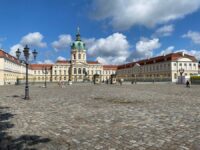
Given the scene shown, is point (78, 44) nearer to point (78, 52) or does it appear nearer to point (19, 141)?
point (78, 52)

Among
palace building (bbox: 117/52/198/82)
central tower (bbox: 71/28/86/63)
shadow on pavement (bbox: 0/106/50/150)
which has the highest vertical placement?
central tower (bbox: 71/28/86/63)

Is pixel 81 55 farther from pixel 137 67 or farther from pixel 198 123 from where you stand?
pixel 198 123

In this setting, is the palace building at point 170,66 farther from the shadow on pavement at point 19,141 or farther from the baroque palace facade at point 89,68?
the shadow on pavement at point 19,141

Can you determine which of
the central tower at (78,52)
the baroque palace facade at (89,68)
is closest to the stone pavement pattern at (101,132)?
the baroque palace facade at (89,68)

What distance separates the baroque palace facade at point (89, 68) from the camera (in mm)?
93400

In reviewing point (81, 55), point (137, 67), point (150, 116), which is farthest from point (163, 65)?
point (150, 116)

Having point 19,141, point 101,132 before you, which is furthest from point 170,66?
point 19,141

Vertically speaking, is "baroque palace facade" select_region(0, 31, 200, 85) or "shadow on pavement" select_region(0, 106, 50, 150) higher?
"baroque palace facade" select_region(0, 31, 200, 85)

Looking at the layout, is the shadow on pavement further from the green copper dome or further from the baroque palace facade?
the green copper dome

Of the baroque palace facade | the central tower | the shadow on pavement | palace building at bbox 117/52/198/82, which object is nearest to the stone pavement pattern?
the shadow on pavement

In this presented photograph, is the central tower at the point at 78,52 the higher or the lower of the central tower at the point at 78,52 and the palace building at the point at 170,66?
the higher

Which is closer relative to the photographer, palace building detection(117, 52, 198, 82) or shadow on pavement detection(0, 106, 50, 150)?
shadow on pavement detection(0, 106, 50, 150)

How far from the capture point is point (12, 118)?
361 inches

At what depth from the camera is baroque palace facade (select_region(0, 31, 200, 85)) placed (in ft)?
306
